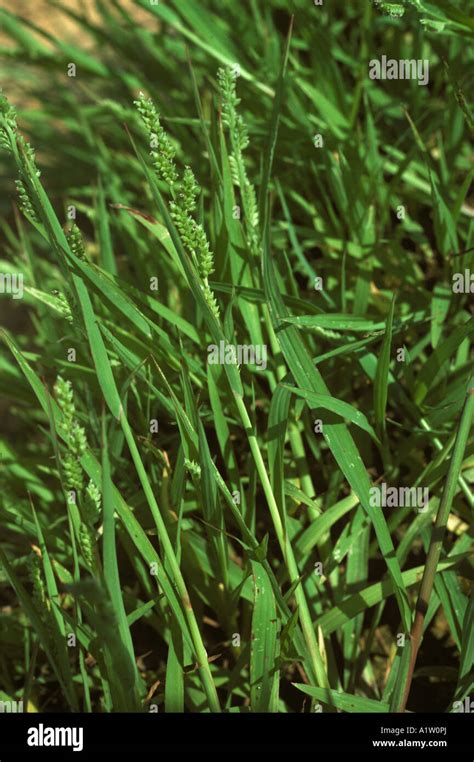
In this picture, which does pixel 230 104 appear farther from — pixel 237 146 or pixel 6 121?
pixel 6 121

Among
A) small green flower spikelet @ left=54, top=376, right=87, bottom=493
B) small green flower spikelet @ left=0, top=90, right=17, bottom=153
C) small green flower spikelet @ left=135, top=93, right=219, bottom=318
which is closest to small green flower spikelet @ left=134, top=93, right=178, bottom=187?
small green flower spikelet @ left=135, top=93, right=219, bottom=318

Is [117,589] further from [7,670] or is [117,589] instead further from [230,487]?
[7,670]

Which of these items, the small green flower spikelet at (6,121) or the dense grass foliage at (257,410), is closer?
the small green flower spikelet at (6,121)

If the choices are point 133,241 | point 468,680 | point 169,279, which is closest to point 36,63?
point 133,241

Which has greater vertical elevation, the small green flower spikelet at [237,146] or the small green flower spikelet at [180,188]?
the small green flower spikelet at [237,146]

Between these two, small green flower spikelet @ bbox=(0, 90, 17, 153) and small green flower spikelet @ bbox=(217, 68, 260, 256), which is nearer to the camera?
small green flower spikelet @ bbox=(0, 90, 17, 153)

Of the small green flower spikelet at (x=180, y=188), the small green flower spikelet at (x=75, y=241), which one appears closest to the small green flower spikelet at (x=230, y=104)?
the small green flower spikelet at (x=180, y=188)

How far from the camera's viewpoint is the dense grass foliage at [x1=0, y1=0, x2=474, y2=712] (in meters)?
1.11

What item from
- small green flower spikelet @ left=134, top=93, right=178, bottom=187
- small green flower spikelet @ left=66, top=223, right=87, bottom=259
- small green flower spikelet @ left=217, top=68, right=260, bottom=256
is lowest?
small green flower spikelet @ left=66, top=223, right=87, bottom=259

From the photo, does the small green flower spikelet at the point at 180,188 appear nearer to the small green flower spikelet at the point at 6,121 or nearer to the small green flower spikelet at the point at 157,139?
the small green flower spikelet at the point at 157,139

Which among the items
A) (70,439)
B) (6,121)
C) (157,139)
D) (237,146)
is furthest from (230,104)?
(70,439)

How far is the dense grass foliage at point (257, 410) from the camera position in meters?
1.11

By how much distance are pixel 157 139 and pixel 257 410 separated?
0.72 meters

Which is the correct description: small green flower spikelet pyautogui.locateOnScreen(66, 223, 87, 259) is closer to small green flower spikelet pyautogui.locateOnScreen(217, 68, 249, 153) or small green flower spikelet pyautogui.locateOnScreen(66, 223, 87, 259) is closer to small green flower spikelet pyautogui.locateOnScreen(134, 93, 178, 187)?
small green flower spikelet pyautogui.locateOnScreen(134, 93, 178, 187)
